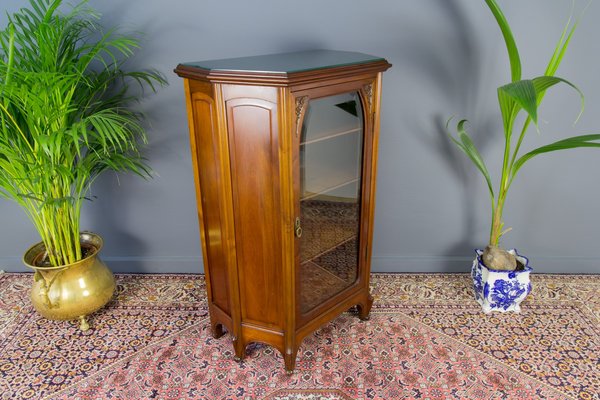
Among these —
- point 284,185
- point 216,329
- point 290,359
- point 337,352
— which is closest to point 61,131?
point 284,185

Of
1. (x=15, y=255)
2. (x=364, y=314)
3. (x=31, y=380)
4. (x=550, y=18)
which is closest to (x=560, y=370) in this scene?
(x=364, y=314)

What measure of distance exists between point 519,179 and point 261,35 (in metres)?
1.41

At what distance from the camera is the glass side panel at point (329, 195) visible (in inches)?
56.2

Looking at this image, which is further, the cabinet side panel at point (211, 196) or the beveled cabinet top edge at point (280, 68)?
the cabinet side panel at point (211, 196)

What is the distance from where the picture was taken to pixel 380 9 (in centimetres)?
182

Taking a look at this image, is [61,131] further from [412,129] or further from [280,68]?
[412,129]

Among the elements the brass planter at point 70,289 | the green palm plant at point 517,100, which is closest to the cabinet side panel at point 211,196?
the brass planter at point 70,289

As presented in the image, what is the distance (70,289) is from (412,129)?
1659 millimetres

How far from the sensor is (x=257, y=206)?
141 cm

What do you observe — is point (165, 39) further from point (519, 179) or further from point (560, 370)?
point (560, 370)

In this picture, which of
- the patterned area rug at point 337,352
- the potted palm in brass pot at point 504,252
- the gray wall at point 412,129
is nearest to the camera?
the patterned area rug at point 337,352

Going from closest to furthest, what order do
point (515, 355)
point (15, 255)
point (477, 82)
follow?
point (515, 355), point (477, 82), point (15, 255)

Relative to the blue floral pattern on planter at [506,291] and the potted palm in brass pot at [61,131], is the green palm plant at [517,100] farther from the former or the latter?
the potted palm in brass pot at [61,131]

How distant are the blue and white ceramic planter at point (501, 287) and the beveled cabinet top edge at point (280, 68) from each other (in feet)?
3.45
